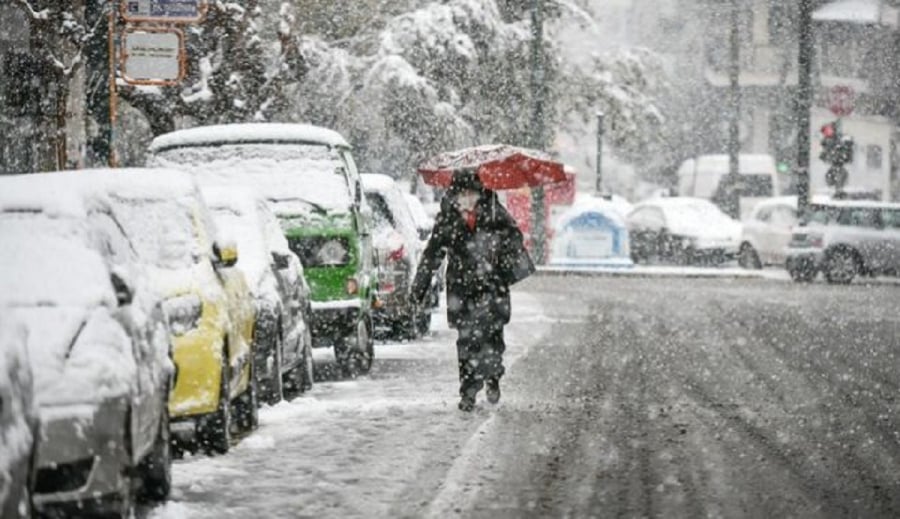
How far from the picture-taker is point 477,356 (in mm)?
13523

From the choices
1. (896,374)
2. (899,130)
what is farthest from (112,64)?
(899,130)

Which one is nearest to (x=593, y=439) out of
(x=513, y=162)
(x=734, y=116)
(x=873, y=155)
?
(x=513, y=162)

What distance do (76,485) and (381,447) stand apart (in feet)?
13.2

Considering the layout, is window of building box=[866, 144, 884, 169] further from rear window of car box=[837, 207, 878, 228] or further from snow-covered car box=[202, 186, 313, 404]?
snow-covered car box=[202, 186, 313, 404]

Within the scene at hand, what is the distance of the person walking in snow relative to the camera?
44.5 feet

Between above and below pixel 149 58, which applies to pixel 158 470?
below

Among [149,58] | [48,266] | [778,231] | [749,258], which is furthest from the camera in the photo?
[749,258]

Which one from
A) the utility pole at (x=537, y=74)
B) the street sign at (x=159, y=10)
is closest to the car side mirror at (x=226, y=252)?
the street sign at (x=159, y=10)

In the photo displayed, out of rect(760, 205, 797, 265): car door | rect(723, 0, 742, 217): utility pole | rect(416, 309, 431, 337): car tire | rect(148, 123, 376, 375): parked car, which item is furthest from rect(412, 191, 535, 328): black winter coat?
rect(723, 0, 742, 217): utility pole

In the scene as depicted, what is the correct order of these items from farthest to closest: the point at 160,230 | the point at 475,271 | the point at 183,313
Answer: the point at 475,271
the point at 160,230
the point at 183,313

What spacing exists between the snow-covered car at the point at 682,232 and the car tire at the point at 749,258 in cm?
148

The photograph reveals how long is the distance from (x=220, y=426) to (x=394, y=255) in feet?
29.0

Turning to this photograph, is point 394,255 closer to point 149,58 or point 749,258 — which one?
point 149,58

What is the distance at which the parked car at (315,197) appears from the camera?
52.9 ft
